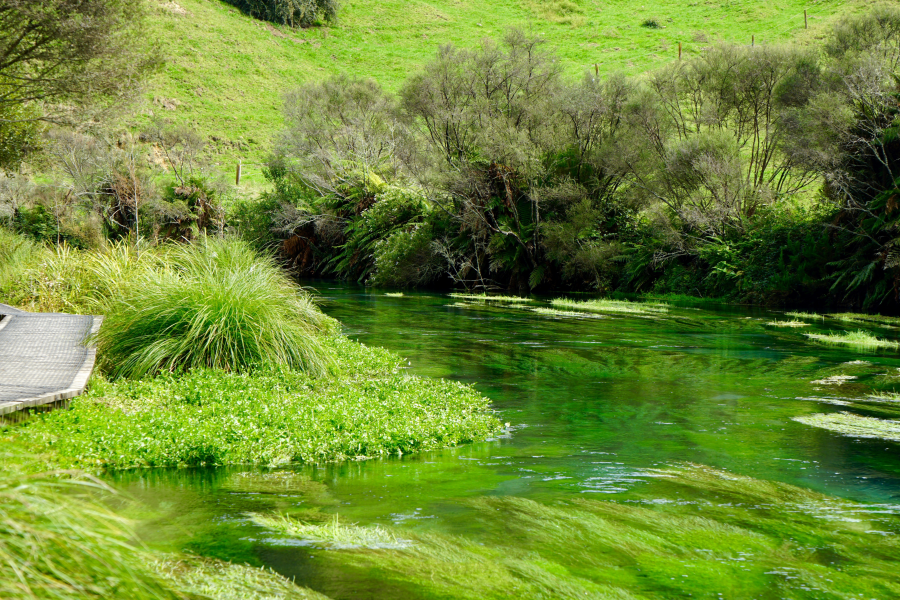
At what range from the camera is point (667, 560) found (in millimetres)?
4609

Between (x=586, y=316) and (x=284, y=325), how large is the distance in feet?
38.5

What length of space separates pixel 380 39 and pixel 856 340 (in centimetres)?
6641

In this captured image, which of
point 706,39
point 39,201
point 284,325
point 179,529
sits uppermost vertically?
point 706,39

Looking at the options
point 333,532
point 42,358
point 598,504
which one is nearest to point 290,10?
point 42,358

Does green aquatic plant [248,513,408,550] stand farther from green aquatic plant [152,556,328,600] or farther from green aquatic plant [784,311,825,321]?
green aquatic plant [784,311,825,321]

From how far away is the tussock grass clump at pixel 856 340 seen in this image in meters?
14.7

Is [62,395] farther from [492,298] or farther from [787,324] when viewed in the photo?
[492,298]

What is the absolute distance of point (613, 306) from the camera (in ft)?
75.2

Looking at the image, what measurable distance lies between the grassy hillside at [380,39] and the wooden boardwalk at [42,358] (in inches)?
1774

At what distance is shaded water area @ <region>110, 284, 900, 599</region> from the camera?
436cm

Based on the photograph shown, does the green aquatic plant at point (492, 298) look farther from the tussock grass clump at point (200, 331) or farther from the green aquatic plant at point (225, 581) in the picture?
the green aquatic plant at point (225, 581)

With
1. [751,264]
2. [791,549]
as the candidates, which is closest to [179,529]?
[791,549]

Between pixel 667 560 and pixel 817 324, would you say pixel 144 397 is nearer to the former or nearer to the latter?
pixel 667 560

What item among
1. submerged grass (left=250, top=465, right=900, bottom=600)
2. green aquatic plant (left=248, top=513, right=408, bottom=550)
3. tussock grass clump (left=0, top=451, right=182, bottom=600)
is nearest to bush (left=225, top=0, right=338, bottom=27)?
green aquatic plant (left=248, top=513, right=408, bottom=550)
